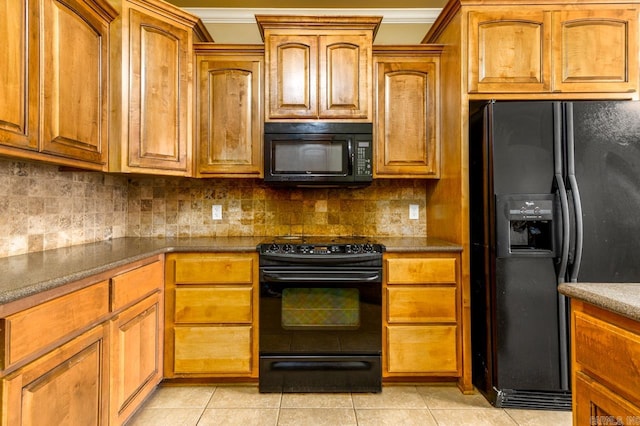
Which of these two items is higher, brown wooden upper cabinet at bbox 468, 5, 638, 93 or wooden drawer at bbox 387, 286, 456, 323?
brown wooden upper cabinet at bbox 468, 5, 638, 93

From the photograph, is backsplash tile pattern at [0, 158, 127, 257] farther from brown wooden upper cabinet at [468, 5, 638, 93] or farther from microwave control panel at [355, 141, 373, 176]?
brown wooden upper cabinet at [468, 5, 638, 93]

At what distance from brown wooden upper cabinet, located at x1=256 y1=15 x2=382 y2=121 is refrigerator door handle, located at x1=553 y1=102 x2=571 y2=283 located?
3.61 ft

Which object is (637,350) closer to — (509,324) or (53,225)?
(509,324)

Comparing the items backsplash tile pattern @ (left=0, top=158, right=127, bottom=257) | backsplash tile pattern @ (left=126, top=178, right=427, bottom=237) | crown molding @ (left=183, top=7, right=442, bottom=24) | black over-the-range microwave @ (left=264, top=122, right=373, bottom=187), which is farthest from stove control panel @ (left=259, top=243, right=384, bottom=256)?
crown molding @ (left=183, top=7, right=442, bottom=24)

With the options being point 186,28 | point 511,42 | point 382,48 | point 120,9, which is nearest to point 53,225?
point 120,9

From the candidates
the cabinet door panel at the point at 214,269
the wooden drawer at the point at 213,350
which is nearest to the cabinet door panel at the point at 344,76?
the cabinet door panel at the point at 214,269

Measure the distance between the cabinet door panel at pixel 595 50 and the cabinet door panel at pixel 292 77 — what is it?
153 cm

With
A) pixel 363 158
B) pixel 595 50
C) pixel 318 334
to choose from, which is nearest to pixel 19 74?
pixel 363 158

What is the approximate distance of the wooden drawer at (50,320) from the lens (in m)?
1.07

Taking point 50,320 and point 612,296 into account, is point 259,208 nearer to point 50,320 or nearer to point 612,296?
point 50,320

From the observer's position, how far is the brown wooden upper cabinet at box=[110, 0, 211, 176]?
2.07 meters

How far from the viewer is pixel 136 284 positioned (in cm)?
182

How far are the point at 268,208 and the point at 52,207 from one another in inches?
54.4

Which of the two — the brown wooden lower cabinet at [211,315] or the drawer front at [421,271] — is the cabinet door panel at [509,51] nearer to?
the drawer front at [421,271]
